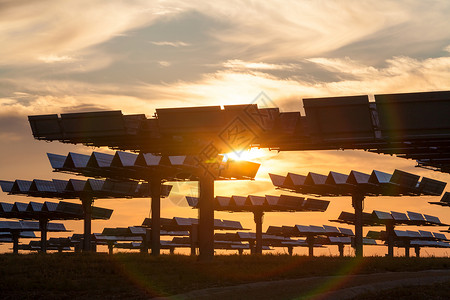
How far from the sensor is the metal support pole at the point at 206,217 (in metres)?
37.9

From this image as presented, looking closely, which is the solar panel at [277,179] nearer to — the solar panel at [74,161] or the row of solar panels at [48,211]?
the solar panel at [74,161]

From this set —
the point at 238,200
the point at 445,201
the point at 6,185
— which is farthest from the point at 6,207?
the point at 445,201

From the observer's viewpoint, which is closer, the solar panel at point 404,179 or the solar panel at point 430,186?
the solar panel at point 404,179

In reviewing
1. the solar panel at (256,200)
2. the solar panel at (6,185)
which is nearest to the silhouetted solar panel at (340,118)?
the solar panel at (256,200)

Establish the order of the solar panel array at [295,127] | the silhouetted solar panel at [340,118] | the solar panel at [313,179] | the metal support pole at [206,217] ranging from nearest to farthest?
the solar panel array at [295,127] → the silhouetted solar panel at [340,118] → the metal support pole at [206,217] → the solar panel at [313,179]

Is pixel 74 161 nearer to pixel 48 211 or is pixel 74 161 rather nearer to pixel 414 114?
pixel 48 211

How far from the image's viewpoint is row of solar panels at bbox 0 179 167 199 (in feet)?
197

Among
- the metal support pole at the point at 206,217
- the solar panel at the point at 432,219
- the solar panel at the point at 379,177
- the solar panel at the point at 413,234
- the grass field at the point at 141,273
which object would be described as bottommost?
the grass field at the point at 141,273

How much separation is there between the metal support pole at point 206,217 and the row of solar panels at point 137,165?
22.1ft

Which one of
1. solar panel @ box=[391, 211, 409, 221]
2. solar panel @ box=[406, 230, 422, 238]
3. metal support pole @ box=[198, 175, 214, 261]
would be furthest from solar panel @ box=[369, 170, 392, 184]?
solar panel @ box=[406, 230, 422, 238]

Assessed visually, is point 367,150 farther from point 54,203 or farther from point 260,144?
point 54,203

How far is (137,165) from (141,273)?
16546 millimetres

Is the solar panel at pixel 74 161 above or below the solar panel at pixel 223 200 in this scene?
above

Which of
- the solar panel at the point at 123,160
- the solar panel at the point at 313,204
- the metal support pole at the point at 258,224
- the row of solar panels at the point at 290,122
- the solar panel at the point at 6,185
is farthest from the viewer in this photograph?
the metal support pole at the point at 258,224
